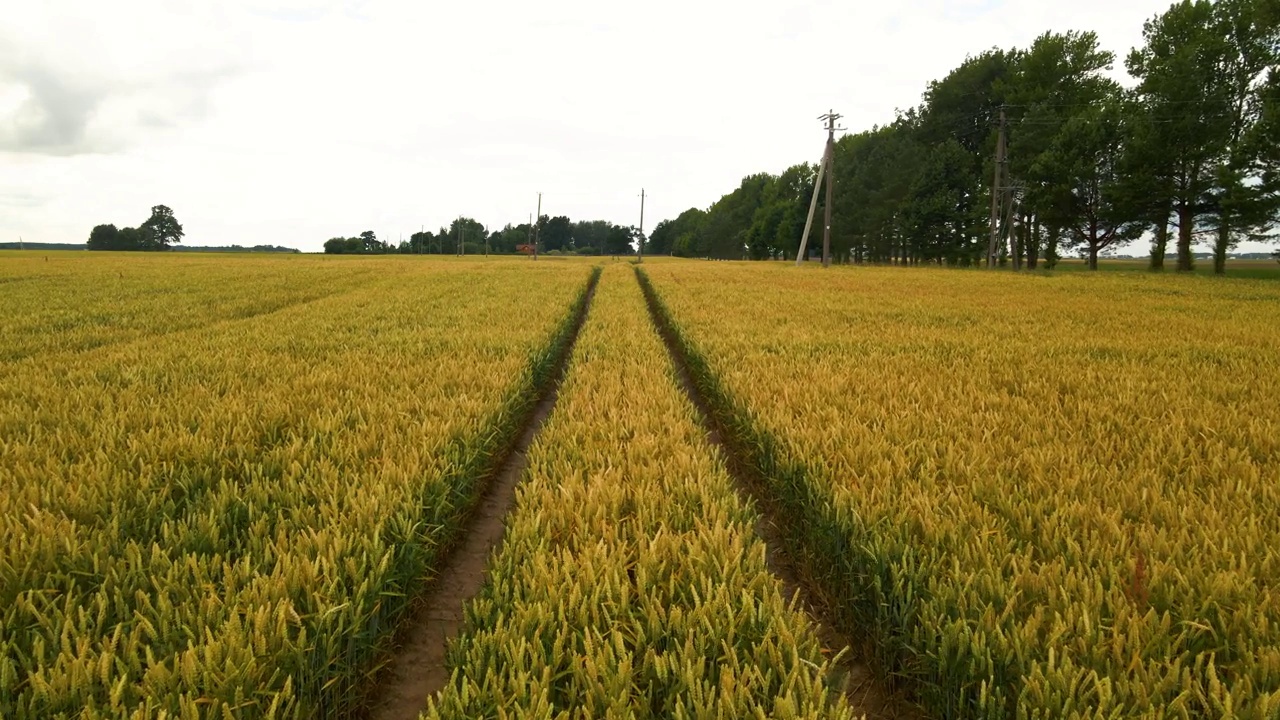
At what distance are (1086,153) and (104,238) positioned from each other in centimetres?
16081

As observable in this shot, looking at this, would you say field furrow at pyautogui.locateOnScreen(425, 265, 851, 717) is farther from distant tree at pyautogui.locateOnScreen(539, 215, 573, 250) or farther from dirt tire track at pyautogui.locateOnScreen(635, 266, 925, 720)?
distant tree at pyautogui.locateOnScreen(539, 215, 573, 250)

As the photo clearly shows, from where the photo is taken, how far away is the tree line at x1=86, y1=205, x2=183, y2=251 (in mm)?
117188

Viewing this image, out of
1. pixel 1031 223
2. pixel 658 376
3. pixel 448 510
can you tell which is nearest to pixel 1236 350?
pixel 658 376

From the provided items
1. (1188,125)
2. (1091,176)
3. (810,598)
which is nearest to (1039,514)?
(810,598)

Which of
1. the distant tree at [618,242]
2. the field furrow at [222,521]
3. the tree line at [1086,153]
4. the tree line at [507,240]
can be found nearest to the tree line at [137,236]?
the tree line at [507,240]

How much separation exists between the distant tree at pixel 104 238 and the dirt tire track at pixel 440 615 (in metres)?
156

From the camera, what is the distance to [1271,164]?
2542 cm

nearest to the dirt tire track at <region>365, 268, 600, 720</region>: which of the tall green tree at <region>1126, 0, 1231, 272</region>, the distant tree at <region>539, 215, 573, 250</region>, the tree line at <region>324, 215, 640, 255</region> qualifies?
the tall green tree at <region>1126, 0, 1231, 272</region>

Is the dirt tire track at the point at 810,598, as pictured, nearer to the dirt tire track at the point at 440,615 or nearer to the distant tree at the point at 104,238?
the dirt tire track at the point at 440,615

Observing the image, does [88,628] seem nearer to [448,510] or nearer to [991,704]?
[448,510]

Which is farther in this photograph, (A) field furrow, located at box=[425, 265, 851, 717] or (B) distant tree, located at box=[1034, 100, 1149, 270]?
(B) distant tree, located at box=[1034, 100, 1149, 270]

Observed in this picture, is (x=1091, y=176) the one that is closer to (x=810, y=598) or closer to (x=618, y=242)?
(x=810, y=598)

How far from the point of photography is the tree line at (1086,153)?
Result: 29656mm

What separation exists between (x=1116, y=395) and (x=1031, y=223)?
166 ft
